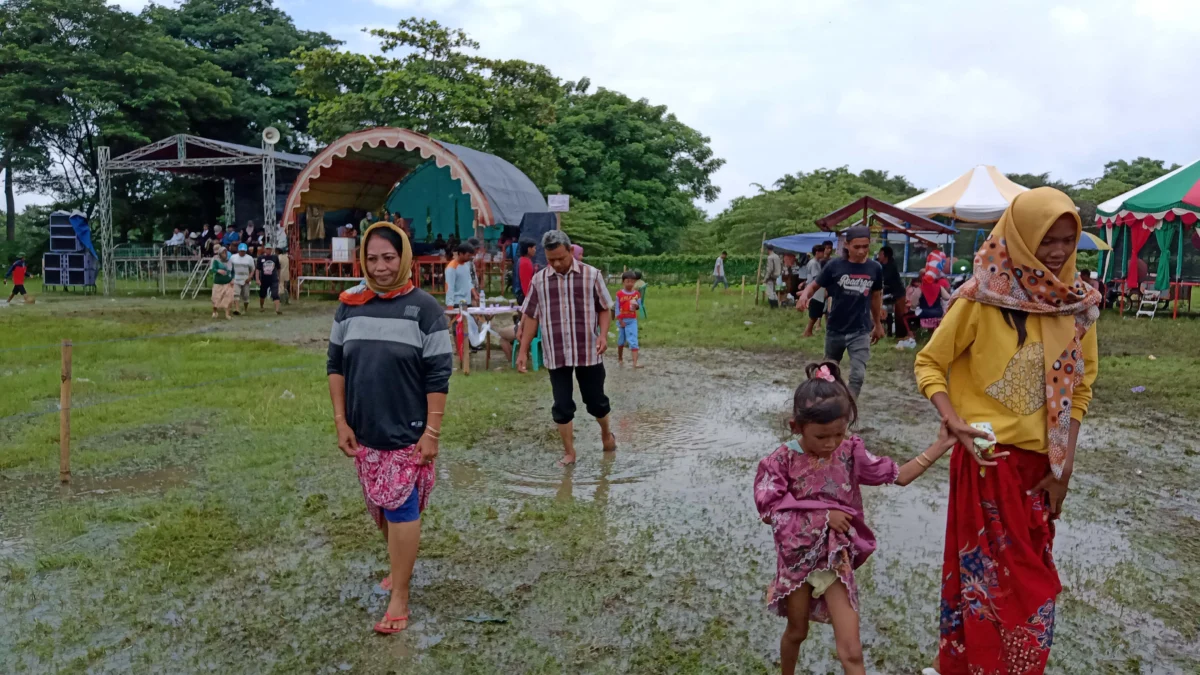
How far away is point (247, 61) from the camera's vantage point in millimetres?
37344

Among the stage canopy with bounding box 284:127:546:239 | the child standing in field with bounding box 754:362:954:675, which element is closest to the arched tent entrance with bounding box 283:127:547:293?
the stage canopy with bounding box 284:127:546:239

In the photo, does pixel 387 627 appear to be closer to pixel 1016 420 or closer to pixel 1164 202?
pixel 1016 420

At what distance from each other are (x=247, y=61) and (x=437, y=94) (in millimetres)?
14074

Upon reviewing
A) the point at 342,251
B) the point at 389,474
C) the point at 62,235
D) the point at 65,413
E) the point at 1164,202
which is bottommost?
the point at 65,413

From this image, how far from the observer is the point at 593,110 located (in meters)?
39.8

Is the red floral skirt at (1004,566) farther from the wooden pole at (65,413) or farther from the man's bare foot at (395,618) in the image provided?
the wooden pole at (65,413)

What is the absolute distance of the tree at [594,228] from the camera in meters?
33.9

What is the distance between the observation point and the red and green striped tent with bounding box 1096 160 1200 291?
56.1 feet

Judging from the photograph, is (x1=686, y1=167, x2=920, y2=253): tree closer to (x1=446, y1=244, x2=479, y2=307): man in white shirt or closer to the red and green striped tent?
the red and green striped tent

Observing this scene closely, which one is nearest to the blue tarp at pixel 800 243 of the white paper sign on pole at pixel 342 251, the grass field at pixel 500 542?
the white paper sign on pole at pixel 342 251

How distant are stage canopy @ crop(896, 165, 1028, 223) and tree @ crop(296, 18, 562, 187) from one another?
1474 cm

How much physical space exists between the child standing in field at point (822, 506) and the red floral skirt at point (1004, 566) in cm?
20

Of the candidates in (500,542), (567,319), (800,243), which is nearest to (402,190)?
(800,243)

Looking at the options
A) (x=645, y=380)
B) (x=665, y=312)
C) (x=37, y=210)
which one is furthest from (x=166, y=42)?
(x=645, y=380)
